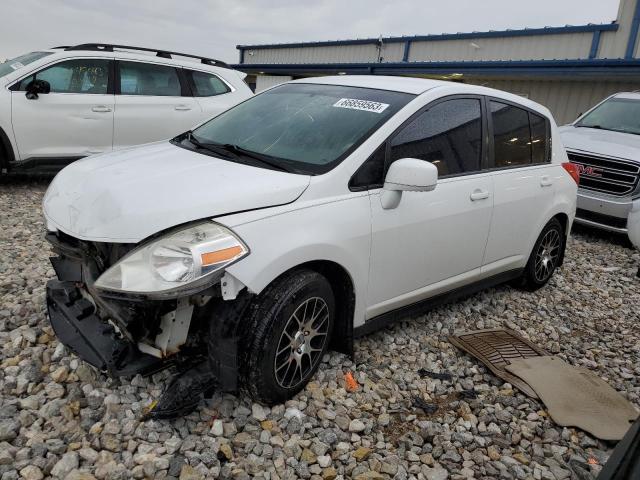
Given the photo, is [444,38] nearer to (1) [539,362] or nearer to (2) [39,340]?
(1) [539,362]

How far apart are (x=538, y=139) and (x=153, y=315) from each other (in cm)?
356

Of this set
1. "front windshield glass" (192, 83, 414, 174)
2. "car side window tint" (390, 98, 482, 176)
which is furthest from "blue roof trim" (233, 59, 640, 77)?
"front windshield glass" (192, 83, 414, 174)

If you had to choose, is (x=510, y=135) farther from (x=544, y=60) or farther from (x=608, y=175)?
(x=544, y=60)

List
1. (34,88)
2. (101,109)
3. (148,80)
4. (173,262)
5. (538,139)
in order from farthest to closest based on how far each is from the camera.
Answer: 1. (148,80)
2. (101,109)
3. (34,88)
4. (538,139)
5. (173,262)

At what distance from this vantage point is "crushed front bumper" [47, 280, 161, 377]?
243 cm

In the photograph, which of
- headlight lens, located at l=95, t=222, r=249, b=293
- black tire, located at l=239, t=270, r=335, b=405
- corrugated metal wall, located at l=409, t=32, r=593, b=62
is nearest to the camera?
headlight lens, located at l=95, t=222, r=249, b=293

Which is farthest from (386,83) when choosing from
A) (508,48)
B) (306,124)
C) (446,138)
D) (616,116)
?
(508,48)

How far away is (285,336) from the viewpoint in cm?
265

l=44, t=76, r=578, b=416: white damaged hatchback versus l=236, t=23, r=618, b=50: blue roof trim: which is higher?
l=236, t=23, r=618, b=50: blue roof trim

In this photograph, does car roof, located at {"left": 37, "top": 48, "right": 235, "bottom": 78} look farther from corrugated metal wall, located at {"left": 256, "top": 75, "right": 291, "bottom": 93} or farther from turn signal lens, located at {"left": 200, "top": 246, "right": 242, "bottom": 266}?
corrugated metal wall, located at {"left": 256, "top": 75, "right": 291, "bottom": 93}

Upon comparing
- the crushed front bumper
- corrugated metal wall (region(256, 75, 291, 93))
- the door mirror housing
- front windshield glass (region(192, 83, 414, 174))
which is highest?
front windshield glass (region(192, 83, 414, 174))

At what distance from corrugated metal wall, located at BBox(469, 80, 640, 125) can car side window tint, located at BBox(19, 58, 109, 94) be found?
955 centimetres

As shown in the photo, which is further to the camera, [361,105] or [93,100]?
Result: [93,100]

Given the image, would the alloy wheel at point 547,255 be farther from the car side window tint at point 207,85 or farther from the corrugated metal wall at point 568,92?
the corrugated metal wall at point 568,92
